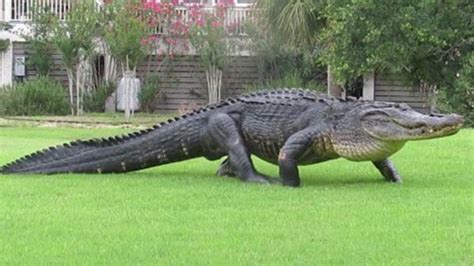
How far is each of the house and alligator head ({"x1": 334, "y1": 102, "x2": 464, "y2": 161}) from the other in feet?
56.7

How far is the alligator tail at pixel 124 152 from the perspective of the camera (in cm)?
981

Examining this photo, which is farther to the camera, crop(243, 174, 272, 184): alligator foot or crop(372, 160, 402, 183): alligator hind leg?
crop(372, 160, 402, 183): alligator hind leg

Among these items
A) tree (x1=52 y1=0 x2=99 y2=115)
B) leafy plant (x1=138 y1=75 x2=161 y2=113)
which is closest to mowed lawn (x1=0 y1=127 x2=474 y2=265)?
tree (x1=52 y1=0 x2=99 y2=115)

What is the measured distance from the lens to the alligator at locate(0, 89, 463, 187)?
885 cm

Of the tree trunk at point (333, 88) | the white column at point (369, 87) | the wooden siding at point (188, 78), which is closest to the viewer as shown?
the tree trunk at point (333, 88)

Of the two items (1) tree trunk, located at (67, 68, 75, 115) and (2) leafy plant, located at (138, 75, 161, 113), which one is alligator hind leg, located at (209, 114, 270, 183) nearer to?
(1) tree trunk, located at (67, 68, 75, 115)

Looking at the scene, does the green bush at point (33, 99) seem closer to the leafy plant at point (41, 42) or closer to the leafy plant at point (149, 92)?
the leafy plant at point (41, 42)

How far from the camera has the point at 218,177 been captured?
32.2ft

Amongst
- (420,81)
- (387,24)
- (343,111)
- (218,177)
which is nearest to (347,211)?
(343,111)

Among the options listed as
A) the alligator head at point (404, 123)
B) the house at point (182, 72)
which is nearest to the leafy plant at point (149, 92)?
the house at point (182, 72)

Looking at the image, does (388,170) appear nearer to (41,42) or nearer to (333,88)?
(333,88)

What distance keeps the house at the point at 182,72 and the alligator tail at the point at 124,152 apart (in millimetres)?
16245

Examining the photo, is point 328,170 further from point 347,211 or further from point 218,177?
point 347,211

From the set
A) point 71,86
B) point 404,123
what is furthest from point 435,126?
point 71,86
